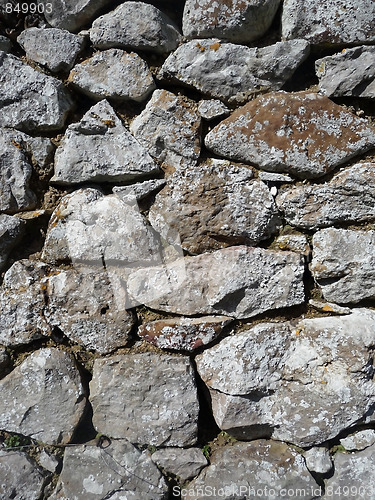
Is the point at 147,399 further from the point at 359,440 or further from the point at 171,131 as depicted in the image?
the point at 171,131

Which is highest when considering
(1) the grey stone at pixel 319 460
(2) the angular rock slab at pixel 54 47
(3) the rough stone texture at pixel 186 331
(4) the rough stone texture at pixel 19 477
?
(2) the angular rock slab at pixel 54 47

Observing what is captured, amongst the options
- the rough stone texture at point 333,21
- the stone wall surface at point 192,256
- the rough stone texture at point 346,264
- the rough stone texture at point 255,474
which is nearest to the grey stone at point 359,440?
the stone wall surface at point 192,256

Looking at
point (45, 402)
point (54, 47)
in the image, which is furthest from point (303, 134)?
point (45, 402)

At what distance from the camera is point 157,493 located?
154cm

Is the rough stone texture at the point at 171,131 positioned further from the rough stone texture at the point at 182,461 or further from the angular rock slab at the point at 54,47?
the rough stone texture at the point at 182,461

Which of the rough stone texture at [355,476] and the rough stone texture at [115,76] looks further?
the rough stone texture at [115,76]

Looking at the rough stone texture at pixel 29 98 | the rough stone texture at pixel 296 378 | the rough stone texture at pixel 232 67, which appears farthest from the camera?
the rough stone texture at pixel 29 98

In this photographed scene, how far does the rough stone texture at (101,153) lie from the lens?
5.35ft

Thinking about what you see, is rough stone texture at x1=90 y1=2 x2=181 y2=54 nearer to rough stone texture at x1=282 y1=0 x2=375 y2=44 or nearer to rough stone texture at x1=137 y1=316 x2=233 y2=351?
rough stone texture at x1=282 y1=0 x2=375 y2=44

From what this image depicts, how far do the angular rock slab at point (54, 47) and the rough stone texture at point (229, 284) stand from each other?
966mm

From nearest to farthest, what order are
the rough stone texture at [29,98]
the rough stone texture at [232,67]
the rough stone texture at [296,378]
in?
the rough stone texture at [296,378]
the rough stone texture at [232,67]
the rough stone texture at [29,98]

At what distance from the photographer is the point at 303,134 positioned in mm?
1554

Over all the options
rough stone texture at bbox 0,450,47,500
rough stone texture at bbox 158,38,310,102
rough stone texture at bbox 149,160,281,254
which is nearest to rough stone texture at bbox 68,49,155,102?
rough stone texture at bbox 158,38,310,102

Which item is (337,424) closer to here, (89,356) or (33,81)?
(89,356)
